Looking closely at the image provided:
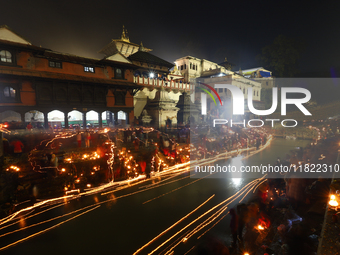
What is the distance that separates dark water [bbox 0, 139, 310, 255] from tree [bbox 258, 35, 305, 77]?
1989 inches

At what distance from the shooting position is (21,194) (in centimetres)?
890

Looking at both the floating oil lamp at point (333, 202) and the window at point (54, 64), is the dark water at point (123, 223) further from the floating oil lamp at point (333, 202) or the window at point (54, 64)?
the window at point (54, 64)

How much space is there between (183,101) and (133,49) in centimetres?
1769

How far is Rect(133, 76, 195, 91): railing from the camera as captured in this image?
24.9m

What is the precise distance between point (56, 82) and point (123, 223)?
1722 cm

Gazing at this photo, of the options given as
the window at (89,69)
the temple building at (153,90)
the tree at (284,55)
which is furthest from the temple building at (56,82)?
the tree at (284,55)

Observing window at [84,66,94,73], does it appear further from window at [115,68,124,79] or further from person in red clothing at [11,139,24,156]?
person in red clothing at [11,139,24,156]

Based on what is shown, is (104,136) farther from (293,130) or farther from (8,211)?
(293,130)

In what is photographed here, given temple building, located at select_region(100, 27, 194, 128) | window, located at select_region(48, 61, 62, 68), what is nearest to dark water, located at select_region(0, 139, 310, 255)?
temple building, located at select_region(100, 27, 194, 128)

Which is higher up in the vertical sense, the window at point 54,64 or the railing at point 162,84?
the window at point 54,64

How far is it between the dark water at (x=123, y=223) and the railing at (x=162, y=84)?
17659mm

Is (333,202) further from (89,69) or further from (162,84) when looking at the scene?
Result: (162,84)

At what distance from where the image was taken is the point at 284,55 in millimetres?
47469

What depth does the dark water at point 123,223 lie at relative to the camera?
19.1ft
